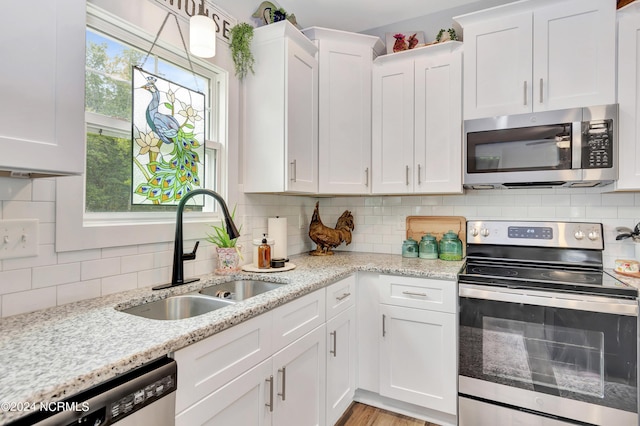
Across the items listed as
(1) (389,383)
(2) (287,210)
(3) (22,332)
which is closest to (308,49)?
(2) (287,210)

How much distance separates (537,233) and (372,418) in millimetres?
1579

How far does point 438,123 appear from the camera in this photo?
88.1 inches

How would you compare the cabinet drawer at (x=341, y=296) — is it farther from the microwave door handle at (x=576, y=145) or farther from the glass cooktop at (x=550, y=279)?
the microwave door handle at (x=576, y=145)

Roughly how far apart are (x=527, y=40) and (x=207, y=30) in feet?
6.01

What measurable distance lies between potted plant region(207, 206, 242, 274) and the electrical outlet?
0.79 metres

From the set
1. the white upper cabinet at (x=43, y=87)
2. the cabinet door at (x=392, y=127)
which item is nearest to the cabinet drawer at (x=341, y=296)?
the cabinet door at (x=392, y=127)

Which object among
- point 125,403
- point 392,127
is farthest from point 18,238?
point 392,127

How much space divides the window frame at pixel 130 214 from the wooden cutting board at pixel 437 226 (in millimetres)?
1452

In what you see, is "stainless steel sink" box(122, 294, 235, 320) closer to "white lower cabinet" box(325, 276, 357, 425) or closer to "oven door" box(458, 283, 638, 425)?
"white lower cabinet" box(325, 276, 357, 425)

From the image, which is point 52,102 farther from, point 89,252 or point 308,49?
point 308,49

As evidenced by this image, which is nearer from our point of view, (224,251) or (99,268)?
(99,268)

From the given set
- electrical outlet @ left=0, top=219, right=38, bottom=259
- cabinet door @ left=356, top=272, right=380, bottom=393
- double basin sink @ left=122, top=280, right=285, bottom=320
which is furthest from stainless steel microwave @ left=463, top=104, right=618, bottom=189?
electrical outlet @ left=0, top=219, right=38, bottom=259

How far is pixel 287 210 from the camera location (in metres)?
2.56

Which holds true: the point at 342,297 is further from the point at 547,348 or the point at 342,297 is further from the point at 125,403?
the point at 125,403
